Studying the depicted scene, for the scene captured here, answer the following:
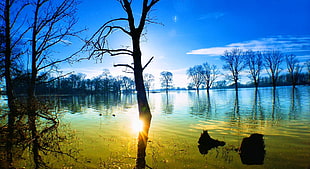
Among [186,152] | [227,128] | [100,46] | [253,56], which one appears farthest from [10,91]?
[253,56]

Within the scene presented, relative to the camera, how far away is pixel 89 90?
10406cm

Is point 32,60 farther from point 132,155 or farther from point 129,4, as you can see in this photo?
point 132,155

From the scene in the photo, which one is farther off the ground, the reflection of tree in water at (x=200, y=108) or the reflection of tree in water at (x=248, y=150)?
the reflection of tree in water at (x=248, y=150)

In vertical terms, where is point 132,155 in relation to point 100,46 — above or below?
below

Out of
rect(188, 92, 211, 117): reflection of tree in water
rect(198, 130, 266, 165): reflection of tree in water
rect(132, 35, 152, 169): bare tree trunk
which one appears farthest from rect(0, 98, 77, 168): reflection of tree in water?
rect(188, 92, 211, 117): reflection of tree in water

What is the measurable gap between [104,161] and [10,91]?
179 inches

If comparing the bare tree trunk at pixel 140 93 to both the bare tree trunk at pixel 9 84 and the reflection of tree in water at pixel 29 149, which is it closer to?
the reflection of tree in water at pixel 29 149

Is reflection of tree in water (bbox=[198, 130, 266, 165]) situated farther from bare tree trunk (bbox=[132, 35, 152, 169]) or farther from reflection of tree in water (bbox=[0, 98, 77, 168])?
reflection of tree in water (bbox=[0, 98, 77, 168])

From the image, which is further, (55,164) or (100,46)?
(100,46)

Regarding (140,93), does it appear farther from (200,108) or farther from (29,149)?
(200,108)

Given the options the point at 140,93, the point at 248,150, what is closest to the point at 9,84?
the point at 140,93

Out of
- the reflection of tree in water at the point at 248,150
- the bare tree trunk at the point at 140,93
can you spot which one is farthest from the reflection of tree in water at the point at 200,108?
the bare tree trunk at the point at 140,93

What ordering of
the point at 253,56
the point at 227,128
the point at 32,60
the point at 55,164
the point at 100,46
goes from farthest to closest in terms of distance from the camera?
the point at 253,56
the point at 227,128
the point at 32,60
the point at 100,46
the point at 55,164

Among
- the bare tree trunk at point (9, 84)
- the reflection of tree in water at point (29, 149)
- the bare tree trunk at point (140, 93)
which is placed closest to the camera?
the reflection of tree in water at point (29, 149)
